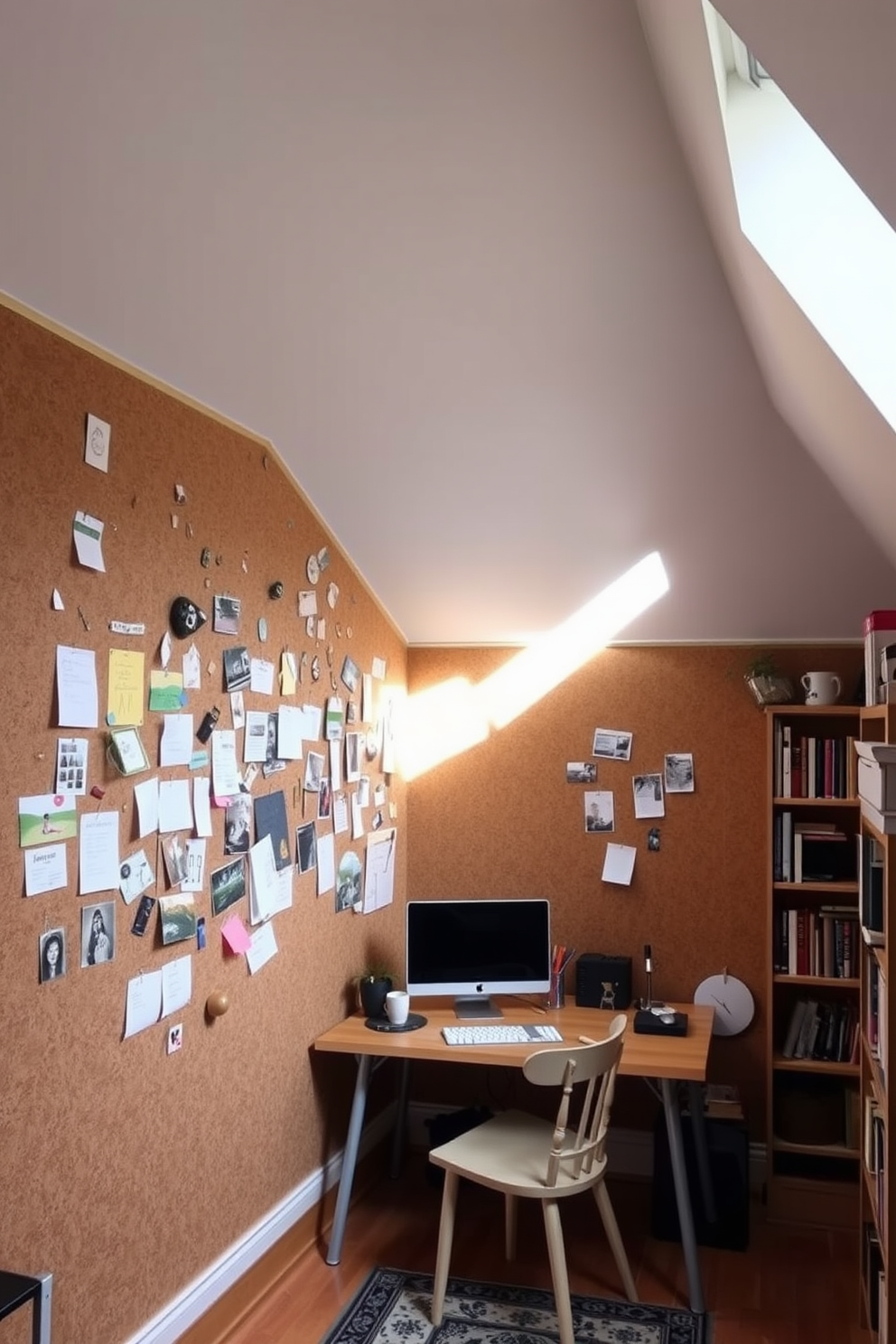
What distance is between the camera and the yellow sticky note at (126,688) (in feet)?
7.49

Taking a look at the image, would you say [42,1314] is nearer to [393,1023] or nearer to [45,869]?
[45,869]

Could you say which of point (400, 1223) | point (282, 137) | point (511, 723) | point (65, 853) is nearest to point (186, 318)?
point (282, 137)

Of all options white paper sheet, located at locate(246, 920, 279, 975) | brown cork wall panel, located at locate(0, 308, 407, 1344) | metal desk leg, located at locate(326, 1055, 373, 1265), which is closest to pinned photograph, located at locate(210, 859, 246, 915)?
brown cork wall panel, located at locate(0, 308, 407, 1344)

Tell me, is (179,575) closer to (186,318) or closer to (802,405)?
(186,318)

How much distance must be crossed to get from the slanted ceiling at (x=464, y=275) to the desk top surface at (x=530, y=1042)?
1.45 m

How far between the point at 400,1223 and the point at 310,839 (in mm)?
1309

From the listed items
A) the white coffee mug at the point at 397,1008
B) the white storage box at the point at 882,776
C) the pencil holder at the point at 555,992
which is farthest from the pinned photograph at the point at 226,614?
the pencil holder at the point at 555,992

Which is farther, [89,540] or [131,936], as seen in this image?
[131,936]

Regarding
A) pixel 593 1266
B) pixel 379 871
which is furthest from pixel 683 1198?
pixel 379 871

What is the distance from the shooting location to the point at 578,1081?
2.82m

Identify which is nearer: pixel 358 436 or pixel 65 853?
pixel 65 853

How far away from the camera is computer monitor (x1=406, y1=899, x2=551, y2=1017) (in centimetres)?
357

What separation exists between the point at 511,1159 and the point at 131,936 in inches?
51.4

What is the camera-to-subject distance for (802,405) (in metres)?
2.52
